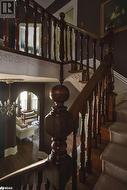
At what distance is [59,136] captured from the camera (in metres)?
1.17

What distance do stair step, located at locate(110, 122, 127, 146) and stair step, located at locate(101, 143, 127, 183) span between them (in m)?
0.07

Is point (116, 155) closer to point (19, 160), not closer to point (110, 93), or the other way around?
point (110, 93)

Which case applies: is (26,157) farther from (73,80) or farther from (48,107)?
(73,80)

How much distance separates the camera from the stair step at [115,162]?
162 cm

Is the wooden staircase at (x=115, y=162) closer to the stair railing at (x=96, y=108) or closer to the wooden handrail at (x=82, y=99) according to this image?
the stair railing at (x=96, y=108)

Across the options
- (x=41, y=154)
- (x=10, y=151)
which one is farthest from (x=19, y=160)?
(x=41, y=154)

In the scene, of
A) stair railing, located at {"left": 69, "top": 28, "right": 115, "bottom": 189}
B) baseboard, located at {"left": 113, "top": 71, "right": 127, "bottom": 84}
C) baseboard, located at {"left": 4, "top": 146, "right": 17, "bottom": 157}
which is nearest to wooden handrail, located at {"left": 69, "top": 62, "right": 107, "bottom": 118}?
→ stair railing, located at {"left": 69, "top": 28, "right": 115, "bottom": 189}

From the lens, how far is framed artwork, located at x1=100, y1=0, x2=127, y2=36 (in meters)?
3.79

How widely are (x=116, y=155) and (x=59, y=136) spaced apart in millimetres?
875

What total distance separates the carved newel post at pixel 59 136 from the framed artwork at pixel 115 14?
10.2 ft

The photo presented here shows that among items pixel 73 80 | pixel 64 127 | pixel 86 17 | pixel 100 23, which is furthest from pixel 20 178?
pixel 86 17

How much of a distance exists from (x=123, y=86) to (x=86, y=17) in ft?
8.03

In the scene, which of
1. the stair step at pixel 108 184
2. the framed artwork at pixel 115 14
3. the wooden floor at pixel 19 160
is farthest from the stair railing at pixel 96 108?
the wooden floor at pixel 19 160

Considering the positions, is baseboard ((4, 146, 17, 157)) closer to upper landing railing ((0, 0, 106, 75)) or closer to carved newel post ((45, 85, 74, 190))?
upper landing railing ((0, 0, 106, 75))
